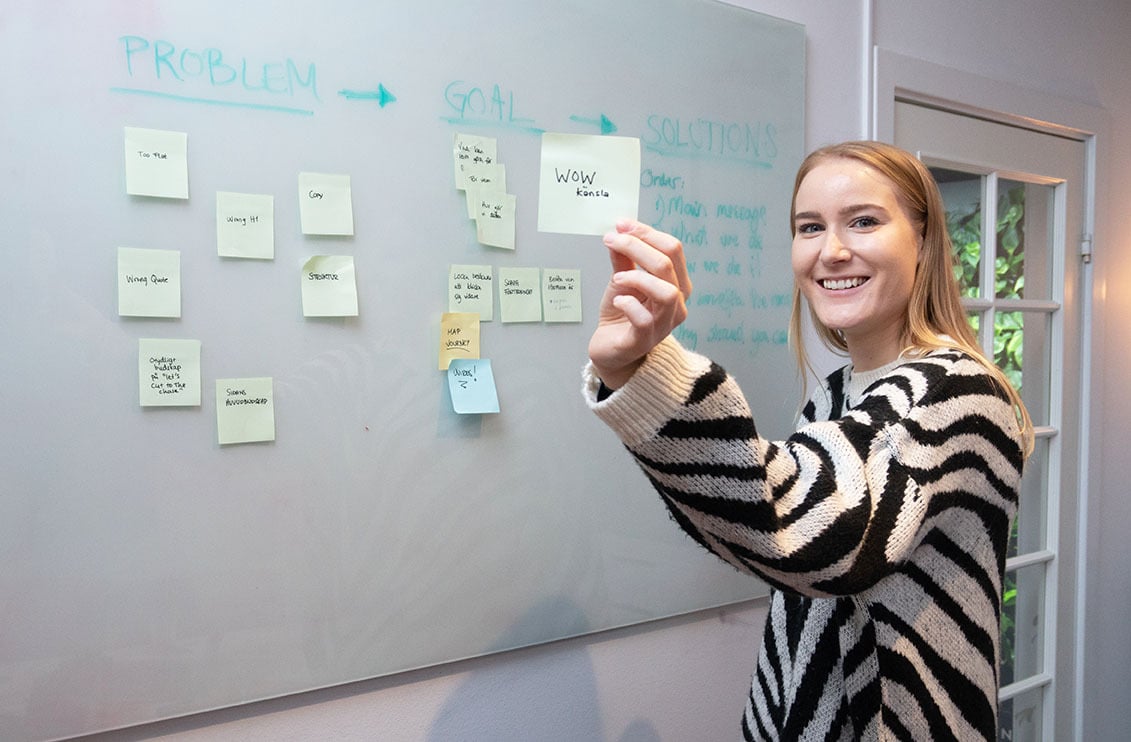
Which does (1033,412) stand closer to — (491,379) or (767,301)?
(767,301)

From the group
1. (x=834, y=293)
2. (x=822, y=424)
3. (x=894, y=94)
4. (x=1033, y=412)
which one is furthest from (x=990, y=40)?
(x=822, y=424)

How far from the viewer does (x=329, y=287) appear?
4.03 ft

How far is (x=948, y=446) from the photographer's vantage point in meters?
0.78

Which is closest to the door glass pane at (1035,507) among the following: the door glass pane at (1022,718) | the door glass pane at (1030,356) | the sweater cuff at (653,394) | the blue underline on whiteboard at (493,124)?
the door glass pane at (1030,356)

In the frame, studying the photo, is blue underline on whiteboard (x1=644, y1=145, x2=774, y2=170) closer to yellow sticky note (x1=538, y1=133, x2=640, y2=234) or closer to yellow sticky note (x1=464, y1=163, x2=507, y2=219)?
yellow sticky note (x1=464, y1=163, x2=507, y2=219)

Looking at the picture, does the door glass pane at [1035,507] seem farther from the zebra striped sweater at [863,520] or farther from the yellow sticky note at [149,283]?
the yellow sticky note at [149,283]

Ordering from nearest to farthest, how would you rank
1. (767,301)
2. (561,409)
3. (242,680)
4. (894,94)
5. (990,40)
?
(242,680)
(561,409)
(767,301)
(894,94)
(990,40)

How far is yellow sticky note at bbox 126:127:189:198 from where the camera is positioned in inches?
42.9

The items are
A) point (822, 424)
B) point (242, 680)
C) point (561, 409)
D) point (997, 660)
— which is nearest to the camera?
point (822, 424)

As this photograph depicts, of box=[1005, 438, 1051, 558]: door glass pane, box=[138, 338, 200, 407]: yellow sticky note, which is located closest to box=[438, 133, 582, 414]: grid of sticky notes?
box=[138, 338, 200, 407]: yellow sticky note

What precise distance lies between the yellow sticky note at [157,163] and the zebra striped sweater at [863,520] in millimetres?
697

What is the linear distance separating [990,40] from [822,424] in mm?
1833

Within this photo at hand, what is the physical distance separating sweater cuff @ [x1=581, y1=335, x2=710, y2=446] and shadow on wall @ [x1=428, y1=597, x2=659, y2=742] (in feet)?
2.80

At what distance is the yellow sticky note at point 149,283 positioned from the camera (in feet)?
3.58
